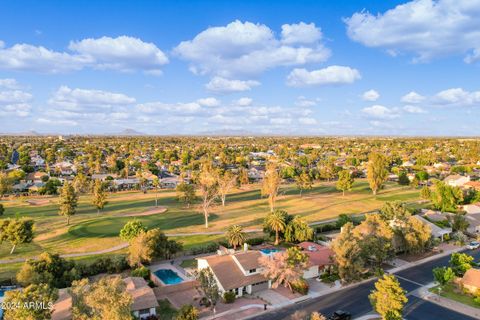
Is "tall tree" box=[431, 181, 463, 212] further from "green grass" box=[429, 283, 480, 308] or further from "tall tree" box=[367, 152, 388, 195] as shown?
"green grass" box=[429, 283, 480, 308]

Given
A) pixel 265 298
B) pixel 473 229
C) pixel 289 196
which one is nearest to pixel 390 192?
pixel 289 196

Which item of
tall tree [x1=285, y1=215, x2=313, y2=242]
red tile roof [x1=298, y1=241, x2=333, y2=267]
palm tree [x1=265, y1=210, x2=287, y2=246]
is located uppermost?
palm tree [x1=265, y1=210, x2=287, y2=246]

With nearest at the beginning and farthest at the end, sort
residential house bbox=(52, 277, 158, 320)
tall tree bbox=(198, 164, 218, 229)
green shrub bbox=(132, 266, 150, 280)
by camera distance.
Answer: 1. residential house bbox=(52, 277, 158, 320)
2. green shrub bbox=(132, 266, 150, 280)
3. tall tree bbox=(198, 164, 218, 229)

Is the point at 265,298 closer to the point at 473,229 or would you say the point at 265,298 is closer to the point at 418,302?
the point at 418,302

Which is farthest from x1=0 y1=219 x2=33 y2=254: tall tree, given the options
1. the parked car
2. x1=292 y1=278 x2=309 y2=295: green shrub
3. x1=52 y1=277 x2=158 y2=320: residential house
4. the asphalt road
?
the parked car

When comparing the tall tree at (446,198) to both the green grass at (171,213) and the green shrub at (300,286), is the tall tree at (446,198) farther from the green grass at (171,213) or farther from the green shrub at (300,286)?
the green shrub at (300,286)

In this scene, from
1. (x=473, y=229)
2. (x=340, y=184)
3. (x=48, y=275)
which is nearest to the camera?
(x=48, y=275)

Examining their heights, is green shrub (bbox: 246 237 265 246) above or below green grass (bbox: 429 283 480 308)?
above

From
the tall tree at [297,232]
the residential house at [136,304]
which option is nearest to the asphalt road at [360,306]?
the residential house at [136,304]
